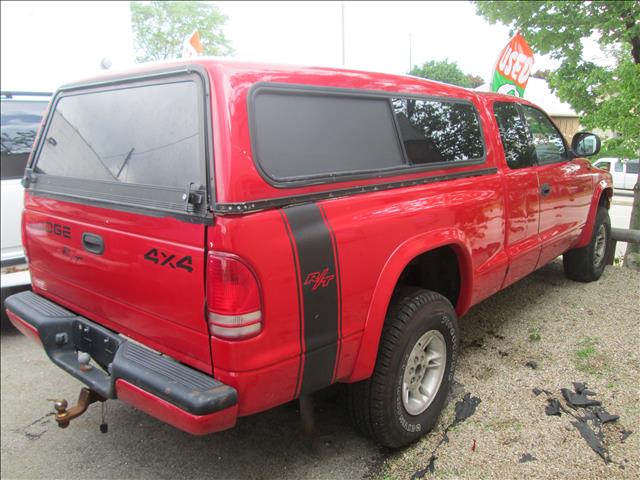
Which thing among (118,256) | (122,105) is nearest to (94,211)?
(118,256)

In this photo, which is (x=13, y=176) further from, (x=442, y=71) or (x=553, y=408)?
(x=442, y=71)

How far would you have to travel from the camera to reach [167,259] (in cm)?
200

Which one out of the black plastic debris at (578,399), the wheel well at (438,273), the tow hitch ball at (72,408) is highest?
the wheel well at (438,273)

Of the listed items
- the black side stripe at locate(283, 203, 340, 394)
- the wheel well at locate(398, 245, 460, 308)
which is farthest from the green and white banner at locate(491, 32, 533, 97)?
the black side stripe at locate(283, 203, 340, 394)

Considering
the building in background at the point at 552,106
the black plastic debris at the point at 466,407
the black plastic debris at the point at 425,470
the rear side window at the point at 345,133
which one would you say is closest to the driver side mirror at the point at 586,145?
the rear side window at the point at 345,133

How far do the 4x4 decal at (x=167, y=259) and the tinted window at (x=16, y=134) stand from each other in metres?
3.52

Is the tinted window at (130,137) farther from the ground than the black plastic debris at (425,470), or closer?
farther from the ground

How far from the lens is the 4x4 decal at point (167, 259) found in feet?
6.31

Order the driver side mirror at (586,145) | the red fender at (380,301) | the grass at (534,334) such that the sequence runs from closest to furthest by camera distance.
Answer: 1. the red fender at (380,301)
2. the grass at (534,334)
3. the driver side mirror at (586,145)

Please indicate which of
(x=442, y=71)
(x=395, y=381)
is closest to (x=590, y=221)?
(x=395, y=381)

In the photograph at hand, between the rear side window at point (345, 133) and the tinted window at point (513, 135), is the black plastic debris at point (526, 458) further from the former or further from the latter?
the tinted window at point (513, 135)

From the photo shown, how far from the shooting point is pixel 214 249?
6.02ft

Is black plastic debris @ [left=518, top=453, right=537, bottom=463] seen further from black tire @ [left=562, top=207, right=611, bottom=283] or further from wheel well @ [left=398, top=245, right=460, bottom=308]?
black tire @ [left=562, top=207, right=611, bottom=283]

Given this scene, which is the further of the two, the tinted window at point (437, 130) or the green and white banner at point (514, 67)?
the green and white banner at point (514, 67)
